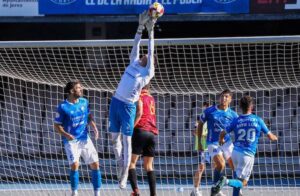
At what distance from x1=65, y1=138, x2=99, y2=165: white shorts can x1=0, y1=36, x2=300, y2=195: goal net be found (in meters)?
2.07

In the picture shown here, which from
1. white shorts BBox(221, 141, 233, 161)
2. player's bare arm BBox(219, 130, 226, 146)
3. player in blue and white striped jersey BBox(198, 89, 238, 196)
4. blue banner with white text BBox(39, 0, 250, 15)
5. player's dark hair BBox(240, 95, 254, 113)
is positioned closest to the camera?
player's dark hair BBox(240, 95, 254, 113)

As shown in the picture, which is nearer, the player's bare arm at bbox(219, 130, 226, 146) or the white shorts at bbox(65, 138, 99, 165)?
the white shorts at bbox(65, 138, 99, 165)

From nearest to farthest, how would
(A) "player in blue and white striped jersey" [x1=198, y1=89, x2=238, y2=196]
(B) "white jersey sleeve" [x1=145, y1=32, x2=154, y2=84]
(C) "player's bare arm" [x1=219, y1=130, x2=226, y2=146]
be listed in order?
(B) "white jersey sleeve" [x1=145, y1=32, x2=154, y2=84] → (C) "player's bare arm" [x1=219, y1=130, x2=226, y2=146] → (A) "player in blue and white striped jersey" [x1=198, y1=89, x2=238, y2=196]

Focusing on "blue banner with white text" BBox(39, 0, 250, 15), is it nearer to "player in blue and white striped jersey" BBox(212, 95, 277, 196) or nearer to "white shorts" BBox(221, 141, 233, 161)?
"white shorts" BBox(221, 141, 233, 161)

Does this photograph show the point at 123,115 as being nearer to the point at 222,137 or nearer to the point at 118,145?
the point at 118,145

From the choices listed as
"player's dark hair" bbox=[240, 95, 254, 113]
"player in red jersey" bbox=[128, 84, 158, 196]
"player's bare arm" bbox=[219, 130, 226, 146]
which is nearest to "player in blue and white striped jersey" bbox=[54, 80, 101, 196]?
"player in red jersey" bbox=[128, 84, 158, 196]

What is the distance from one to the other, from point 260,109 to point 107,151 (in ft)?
12.1

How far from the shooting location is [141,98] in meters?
10.9

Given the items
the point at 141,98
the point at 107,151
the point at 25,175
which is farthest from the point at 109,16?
the point at 141,98

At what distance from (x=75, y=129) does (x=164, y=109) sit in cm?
502

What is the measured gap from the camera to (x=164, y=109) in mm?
15930

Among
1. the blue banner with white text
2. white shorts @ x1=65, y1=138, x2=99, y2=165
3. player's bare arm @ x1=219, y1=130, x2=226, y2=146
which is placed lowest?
white shorts @ x1=65, y1=138, x2=99, y2=165

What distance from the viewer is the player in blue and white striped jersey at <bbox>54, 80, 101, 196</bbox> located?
11000 mm

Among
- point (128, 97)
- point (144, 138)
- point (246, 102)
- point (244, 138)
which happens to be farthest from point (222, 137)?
point (128, 97)
